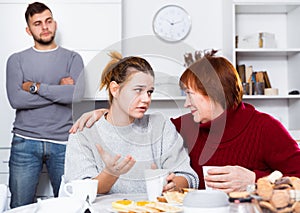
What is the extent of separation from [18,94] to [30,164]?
43 cm

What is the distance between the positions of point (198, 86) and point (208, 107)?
90mm

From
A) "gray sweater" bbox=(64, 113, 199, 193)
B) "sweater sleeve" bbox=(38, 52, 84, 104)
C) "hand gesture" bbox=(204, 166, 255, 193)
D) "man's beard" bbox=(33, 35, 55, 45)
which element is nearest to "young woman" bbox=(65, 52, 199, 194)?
"gray sweater" bbox=(64, 113, 199, 193)

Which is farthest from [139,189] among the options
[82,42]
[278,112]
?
[278,112]

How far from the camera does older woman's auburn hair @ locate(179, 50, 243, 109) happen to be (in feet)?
5.30

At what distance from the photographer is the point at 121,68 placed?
1.32 meters

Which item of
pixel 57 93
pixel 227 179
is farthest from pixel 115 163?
pixel 57 93

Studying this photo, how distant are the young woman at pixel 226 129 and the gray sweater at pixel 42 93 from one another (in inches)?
54.2

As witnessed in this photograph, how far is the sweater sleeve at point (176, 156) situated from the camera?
1425mm

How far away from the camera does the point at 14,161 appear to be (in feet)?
9.79

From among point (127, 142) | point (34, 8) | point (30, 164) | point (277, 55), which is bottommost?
point (30, 164)

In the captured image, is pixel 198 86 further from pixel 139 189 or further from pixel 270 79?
pixel 270 79

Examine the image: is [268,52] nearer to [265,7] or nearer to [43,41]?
[265,7]

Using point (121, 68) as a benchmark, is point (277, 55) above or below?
above

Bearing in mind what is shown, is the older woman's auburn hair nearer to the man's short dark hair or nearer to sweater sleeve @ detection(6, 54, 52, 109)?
sweater sleeve @ detection(6, 54, 52, 109)
